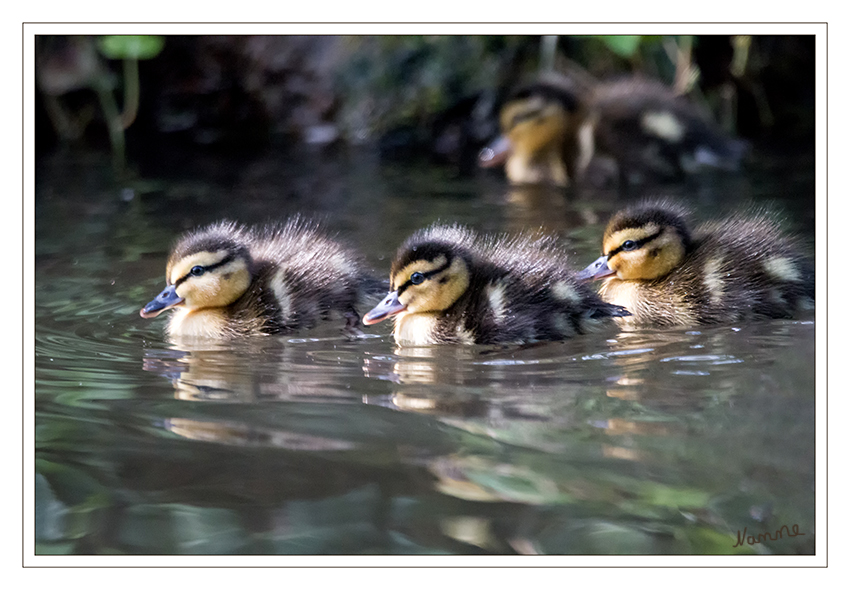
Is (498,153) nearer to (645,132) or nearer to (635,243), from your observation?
(645,132)

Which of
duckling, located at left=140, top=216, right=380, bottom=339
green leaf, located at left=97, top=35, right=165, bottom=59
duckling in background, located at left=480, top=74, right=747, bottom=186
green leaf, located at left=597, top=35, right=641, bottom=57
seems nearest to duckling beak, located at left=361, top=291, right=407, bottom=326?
duckling, located at left=140, top=216, right=380, bottom=339

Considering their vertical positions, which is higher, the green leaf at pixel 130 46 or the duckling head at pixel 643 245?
the green leaf at pixel 130 46

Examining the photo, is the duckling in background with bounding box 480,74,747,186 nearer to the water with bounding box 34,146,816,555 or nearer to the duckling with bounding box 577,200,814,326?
the duckling with bounding box 577,200,814,326

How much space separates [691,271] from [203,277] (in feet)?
4.32

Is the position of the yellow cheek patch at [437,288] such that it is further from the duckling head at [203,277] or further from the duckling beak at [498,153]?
the duckling beak at [498,153]

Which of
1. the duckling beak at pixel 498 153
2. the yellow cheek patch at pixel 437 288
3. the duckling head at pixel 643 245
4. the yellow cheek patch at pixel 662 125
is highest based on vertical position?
the yellow cheek patch at pixel 662 125

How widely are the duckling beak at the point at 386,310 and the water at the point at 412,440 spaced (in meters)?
0.07

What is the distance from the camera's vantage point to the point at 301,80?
650 cm

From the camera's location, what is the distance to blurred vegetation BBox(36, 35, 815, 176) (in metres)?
5.89

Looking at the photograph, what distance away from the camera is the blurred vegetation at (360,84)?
19.3 feet
